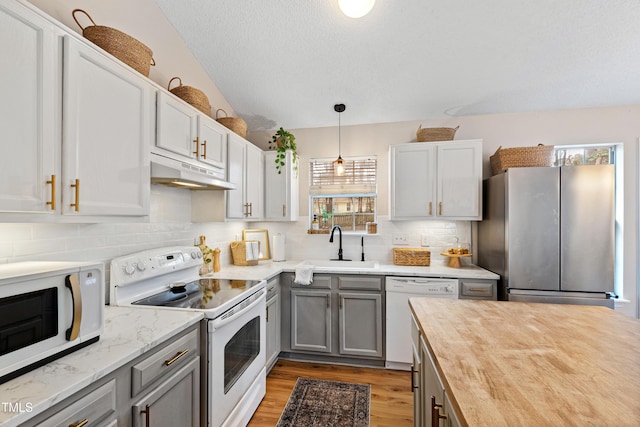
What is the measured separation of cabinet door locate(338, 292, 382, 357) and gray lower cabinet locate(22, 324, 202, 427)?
1.54 metres

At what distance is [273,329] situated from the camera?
272 cm

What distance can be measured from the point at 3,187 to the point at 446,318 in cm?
188

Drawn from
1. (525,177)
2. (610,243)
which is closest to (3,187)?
(525,177)

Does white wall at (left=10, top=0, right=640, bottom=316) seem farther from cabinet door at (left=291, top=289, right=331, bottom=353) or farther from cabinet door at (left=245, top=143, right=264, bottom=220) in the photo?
cabinet door at (left=291, top=289, right=331, bottom=353)

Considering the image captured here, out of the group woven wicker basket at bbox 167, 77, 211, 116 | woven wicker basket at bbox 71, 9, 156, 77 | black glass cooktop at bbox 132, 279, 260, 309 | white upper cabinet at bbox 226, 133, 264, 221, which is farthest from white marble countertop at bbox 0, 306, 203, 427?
woven wicker basket at bbox 167, 77, 211, 116

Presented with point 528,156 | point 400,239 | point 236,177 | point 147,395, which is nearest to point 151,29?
point 236,177

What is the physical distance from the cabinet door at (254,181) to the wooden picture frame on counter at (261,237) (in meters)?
0.31

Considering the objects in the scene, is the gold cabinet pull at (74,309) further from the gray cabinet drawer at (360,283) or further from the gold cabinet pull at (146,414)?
the gray cabinet drawer at (360,283)

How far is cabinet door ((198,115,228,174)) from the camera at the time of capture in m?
2.19

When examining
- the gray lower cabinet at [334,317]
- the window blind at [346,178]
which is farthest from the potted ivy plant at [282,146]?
the gray lower cabinet at [334,317]

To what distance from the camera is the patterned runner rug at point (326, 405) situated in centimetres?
205

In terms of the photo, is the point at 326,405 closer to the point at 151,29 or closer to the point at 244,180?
the point at 244,180

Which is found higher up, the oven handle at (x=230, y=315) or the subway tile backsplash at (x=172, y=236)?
the subway tile backsplash at (x=172, y=236)

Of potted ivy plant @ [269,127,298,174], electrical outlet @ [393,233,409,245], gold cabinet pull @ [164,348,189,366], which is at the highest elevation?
potted ivy plant @ [269,127,298,174]
